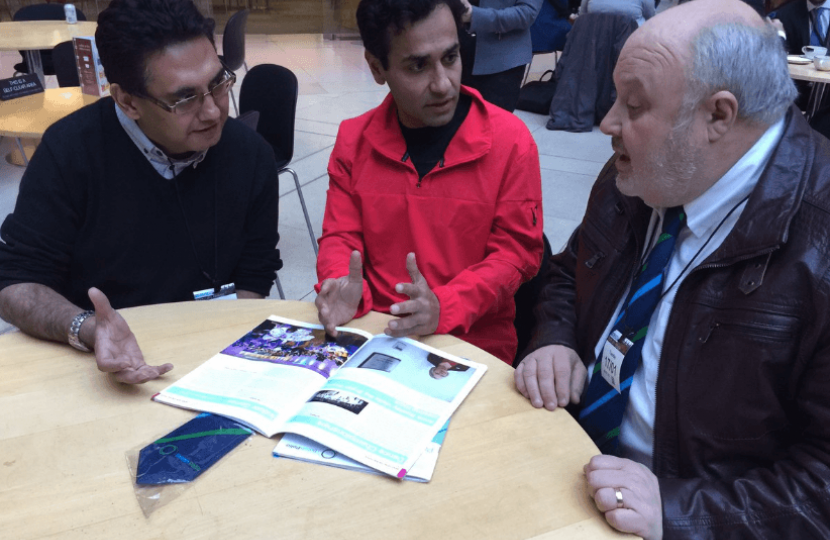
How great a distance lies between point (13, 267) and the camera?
1575mm

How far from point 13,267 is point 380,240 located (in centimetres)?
90

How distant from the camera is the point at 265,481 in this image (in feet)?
3.34

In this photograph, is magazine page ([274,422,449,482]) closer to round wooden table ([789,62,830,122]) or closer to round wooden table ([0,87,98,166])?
round wooden table ([0,87,98,166])

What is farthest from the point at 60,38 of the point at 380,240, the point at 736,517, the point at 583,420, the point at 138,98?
the point at 736,517

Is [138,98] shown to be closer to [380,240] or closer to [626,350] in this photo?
[380,240]

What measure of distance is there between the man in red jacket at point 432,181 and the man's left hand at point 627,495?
0.67 metres

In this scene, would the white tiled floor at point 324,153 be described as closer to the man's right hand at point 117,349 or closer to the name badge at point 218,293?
the name badge at point 218,293

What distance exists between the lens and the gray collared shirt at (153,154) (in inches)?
66.7

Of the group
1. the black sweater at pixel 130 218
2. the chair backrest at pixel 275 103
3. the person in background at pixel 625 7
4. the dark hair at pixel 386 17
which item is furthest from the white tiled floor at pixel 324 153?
the dark hair at pixel 386 17

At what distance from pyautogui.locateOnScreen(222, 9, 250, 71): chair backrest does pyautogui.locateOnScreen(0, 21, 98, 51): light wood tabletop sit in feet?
3.10

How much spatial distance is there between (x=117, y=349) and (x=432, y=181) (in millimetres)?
866

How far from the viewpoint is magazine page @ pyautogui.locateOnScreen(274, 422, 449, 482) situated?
1024mm

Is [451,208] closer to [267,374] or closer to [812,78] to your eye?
[267,374]

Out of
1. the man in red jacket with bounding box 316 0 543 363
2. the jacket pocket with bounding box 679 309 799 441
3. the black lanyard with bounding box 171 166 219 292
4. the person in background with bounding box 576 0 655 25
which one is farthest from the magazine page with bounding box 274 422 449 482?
the person in background with bounding box 576 0 655 25
